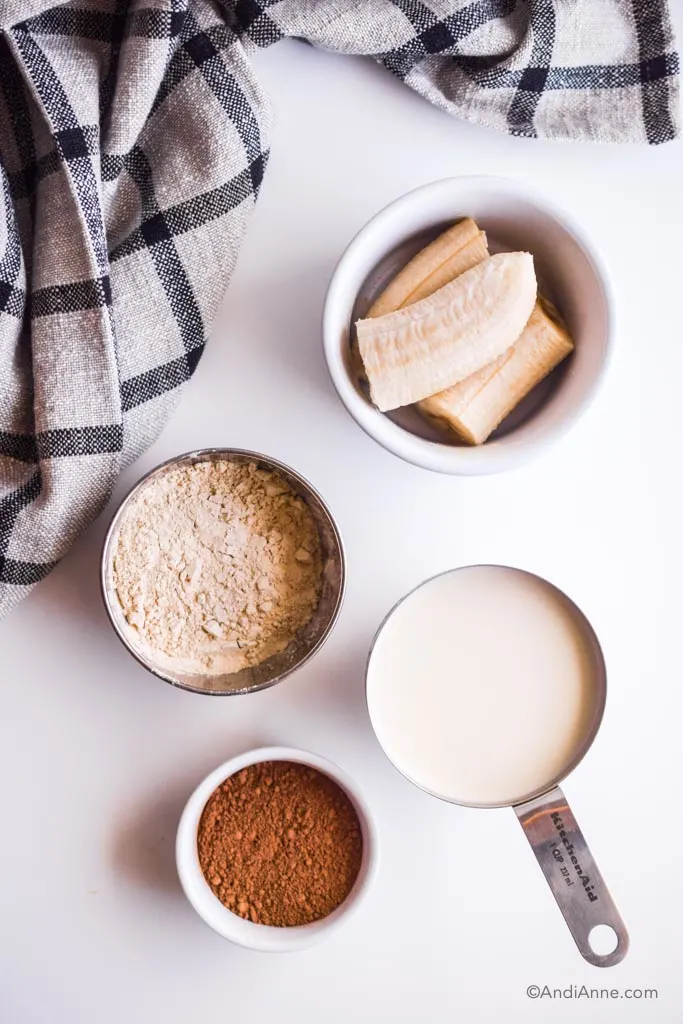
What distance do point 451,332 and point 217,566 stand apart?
0.23 metres

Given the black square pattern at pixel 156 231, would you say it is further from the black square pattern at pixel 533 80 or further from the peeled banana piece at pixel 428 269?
the black square pattern at pixel 533 80

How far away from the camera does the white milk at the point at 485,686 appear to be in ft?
2.11

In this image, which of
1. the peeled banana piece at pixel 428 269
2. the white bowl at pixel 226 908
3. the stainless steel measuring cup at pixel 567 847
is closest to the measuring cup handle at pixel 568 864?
the stainless steel measuring cup at pixel 567 847

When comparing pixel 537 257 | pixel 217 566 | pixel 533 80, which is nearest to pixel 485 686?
pixel 217 566

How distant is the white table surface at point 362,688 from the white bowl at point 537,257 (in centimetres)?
7

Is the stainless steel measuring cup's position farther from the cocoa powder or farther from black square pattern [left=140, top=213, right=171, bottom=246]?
black square pattern [left=140, top=213, right=171, bottom=246]

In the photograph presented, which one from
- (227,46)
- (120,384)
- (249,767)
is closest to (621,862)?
(249,767)

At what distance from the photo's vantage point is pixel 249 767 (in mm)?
656

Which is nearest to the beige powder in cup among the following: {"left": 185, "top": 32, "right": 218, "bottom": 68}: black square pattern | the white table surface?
the white table surface

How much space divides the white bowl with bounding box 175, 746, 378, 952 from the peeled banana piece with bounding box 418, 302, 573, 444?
26cm

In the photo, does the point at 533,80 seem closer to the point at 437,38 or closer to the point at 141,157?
the point at 437,38

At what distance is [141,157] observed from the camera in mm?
647

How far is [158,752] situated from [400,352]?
1.17 feet

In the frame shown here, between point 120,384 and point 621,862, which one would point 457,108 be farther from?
point 621,862
